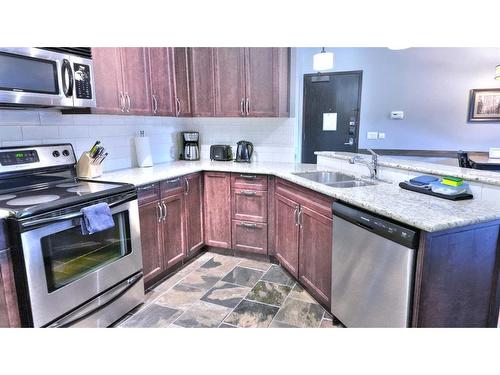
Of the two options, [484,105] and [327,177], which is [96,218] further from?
[484,105]

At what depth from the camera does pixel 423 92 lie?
16.4ft

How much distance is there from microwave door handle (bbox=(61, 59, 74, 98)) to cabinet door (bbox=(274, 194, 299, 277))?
5.71 ft

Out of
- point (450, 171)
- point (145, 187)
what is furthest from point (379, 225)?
point (145, 187)

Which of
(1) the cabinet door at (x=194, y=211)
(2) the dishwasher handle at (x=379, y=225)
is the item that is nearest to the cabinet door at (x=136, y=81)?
(1) the cabinet door at (x=194, y=211)

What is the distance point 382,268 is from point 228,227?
1.76 m

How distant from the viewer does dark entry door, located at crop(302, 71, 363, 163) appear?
5.20 m

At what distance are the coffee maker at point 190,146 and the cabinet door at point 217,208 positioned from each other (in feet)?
1.99

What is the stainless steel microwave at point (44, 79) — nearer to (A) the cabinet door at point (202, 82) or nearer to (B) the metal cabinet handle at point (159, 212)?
(B) the metal cabinet handle at point (159, 212)

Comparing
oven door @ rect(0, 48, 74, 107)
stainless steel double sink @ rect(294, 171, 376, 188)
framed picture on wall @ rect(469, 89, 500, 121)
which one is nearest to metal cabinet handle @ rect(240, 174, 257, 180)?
stainless steel double sink @ rect(294, 171, 376, 188)

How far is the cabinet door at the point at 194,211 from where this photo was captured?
289 cm

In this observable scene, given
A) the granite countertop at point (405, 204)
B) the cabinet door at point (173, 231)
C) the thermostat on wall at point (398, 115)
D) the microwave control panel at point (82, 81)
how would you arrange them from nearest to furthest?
the granite countertop at point (405, 204) < the microwave control panel at point (82, 81) < the cabinet door at point (173, 231) < the thermostat on wall at point (398, 115)

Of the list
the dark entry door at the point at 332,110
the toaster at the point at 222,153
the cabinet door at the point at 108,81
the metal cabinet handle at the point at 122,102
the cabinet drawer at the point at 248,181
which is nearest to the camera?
the cabinet door at the point at 108,81
